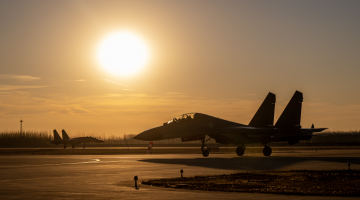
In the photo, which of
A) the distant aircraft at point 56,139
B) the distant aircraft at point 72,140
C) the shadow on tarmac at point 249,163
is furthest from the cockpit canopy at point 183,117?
the distant aircraft at point 56,139

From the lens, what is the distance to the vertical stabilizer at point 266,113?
36906 millimetres

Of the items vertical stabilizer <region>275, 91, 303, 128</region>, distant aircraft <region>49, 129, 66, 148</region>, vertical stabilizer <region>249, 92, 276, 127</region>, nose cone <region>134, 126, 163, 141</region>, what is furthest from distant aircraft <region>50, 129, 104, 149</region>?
vertical stabilizer <region>275, 91, 303, 128</region>

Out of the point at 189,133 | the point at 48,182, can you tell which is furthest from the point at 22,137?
the point at 48,182

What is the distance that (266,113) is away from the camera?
36.9m

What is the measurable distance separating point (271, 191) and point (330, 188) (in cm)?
214

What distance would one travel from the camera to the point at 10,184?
15500 millimetres

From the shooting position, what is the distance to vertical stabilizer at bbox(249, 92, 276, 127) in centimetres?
3691

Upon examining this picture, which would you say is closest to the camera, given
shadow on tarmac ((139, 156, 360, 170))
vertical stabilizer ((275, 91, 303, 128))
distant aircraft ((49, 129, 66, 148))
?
shadow on tarmac ((139, 156, 360, 170))

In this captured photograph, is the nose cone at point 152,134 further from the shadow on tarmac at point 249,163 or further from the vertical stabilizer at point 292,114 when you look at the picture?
the vertical stabilizer at point 292,114

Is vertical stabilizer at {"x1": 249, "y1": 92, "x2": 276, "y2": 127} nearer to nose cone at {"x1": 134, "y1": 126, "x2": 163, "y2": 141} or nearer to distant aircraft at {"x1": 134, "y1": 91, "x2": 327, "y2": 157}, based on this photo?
distant aircraft at {"x1": 134, "y1": 91, "x2": 327, "y2": 157}

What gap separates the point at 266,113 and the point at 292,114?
269cm

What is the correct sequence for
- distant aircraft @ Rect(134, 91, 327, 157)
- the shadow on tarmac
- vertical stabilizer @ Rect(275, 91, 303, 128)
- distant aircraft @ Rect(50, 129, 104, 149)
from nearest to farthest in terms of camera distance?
1. the shadow on tarmac
2. distant aircraft @ Rect(134, 91, 327, 157)
3. vertical stabilizer @ Rect(275, 91, 303, 128)
4. distant aircraft @ Rect(50, 129, 104, 149)

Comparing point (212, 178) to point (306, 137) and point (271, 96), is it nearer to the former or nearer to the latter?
point (306, 137)

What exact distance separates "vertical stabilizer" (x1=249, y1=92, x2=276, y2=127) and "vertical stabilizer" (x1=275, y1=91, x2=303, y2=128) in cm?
172
